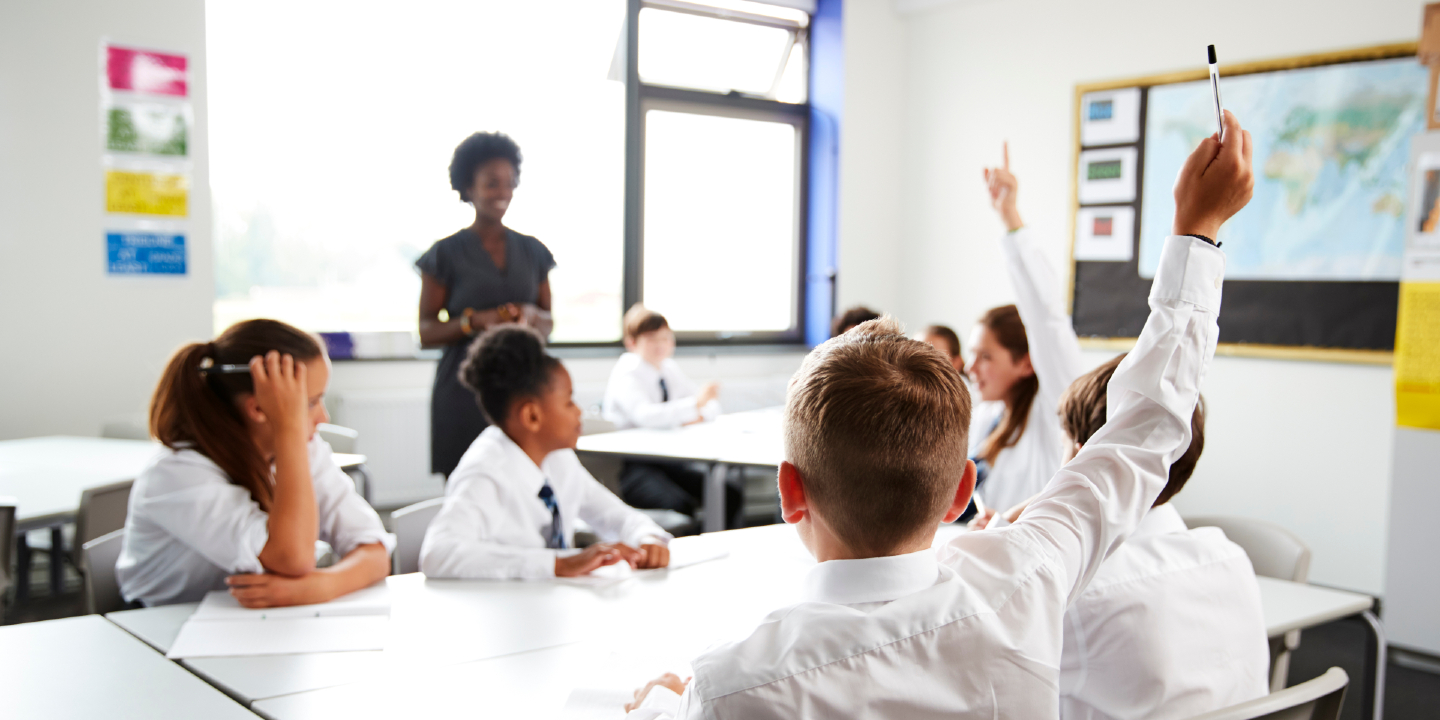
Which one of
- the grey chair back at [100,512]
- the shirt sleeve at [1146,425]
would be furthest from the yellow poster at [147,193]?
the shirt sleeve at [1146,425]

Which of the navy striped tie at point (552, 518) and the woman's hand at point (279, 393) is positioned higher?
the woman's hand at point (279, 393)

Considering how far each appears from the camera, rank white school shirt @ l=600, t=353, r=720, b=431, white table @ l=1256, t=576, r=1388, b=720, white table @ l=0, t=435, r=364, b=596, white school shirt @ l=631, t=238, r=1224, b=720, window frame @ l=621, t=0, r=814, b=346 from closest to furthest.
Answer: white school shirt @ l=631, t=238, r=1224, b=720 → white table @ l=1256, t=576, r=1388, b=720 → white table @ l=0, t=435, r=364, b=596 → white school shirt @ l=600, t=353, r=720, b=431 → window frame @ l=621, t=0, r=814, b=346

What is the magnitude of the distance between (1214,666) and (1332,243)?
12.1 feet

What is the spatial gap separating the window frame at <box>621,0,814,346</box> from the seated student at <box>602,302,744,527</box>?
1.06m

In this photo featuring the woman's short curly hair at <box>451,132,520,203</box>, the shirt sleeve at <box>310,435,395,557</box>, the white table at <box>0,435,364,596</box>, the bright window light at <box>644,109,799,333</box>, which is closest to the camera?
the shirt sleeve at <box>310,435,395,557</box>

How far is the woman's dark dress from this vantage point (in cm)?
309

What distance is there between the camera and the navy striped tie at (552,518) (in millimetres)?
2117

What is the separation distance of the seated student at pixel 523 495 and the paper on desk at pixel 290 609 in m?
0.19

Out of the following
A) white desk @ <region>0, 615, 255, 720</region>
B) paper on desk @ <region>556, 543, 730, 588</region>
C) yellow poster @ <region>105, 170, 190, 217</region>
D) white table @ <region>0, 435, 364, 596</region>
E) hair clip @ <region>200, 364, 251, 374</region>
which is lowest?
white table @ <region>0, 435, 364, 596</region>

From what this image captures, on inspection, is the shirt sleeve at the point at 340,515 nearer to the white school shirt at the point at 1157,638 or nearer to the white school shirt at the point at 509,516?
the white school shirt at the point at 509,516

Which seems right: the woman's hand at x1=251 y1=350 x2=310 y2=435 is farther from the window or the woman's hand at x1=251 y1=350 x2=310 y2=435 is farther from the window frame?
the window frame

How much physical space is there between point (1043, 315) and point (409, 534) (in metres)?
1.55

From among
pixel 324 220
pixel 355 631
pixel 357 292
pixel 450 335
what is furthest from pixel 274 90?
pixel 355 631

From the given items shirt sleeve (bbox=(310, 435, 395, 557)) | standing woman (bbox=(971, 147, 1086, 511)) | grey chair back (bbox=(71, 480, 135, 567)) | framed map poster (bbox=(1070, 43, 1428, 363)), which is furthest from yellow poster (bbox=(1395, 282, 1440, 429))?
grey chair back (bbox=(71, 480, 135, 567))
